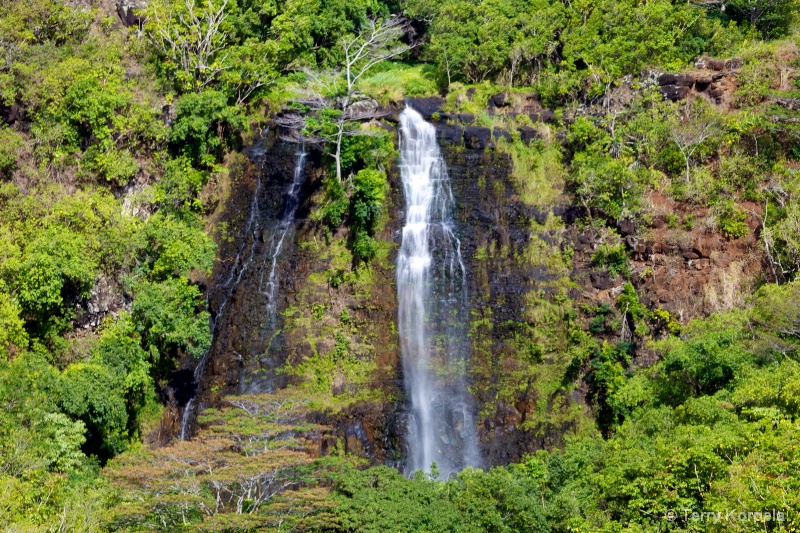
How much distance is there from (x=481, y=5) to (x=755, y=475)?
27.8m

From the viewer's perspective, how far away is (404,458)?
3148 centimetres

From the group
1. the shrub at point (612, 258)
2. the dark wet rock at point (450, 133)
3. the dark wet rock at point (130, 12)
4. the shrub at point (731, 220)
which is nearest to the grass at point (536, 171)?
the dark wet rock at point (450, 133)

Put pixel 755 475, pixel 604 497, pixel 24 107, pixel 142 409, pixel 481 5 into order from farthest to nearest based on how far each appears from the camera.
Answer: pixel 481 5, pixel 24 107, pixel 142 409, pixel 604 497, pixel 755 475

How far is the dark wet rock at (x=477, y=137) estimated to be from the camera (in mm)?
37844

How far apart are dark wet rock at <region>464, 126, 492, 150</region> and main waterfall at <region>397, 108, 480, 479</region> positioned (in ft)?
4.27

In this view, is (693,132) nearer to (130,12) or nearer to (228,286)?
(228,286)

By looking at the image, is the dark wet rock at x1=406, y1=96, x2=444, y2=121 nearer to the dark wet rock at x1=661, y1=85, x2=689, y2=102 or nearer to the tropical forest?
the tropical forest

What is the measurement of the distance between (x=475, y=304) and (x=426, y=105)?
32.6ft

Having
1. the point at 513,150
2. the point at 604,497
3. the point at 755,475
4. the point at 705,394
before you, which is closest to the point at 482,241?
the point at 513,150

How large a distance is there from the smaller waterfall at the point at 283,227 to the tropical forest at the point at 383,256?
128 millimetres

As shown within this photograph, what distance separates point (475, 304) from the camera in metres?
34.2

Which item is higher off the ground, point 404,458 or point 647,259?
point 647,259

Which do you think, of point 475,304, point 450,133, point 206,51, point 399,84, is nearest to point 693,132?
point 450,133

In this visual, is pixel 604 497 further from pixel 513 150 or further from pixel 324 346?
pixel 513 150
